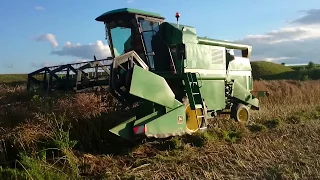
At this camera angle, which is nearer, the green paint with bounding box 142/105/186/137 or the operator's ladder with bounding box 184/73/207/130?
the green paint with bounding box 142/105/186/137

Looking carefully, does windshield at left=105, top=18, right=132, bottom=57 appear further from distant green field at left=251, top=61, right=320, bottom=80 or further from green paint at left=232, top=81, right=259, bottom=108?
distant green field at left=251, top=61, right=320, bottom=80

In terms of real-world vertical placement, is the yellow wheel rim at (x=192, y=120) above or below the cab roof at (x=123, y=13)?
below

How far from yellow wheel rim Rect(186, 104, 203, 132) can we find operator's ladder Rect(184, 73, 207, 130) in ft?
0.21

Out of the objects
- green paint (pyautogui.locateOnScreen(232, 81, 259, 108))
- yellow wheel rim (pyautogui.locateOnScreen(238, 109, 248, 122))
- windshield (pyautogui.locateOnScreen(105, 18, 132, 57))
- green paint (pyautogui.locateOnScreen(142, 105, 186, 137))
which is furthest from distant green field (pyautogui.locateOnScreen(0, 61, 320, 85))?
green paint (pyautogui.locateOnScreen(142, 105, 186, 137))

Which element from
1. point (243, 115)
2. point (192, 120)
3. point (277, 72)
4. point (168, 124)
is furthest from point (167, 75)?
point (277, 72)

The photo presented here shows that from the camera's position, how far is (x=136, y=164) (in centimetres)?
611

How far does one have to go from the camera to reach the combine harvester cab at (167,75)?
6648 mm

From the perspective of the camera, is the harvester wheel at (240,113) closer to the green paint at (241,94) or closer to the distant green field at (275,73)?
the green paint at (241,94)

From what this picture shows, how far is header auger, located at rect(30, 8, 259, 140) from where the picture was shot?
21.8 ft

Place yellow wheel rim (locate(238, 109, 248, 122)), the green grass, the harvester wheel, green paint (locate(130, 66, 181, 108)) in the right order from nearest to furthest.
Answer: green paint (locate(130, 66, 181, 108)), the harvester wheel, yellow wheel rim (locate(238, 109, 248, 122)), the green grass

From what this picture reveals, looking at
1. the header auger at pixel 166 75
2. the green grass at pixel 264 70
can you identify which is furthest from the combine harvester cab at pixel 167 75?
the green grass at pixel 264 70

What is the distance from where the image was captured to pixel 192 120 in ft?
26.4

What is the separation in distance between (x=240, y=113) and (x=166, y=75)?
2.92 m

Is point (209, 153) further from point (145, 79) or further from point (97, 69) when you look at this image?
point (97, 69)
